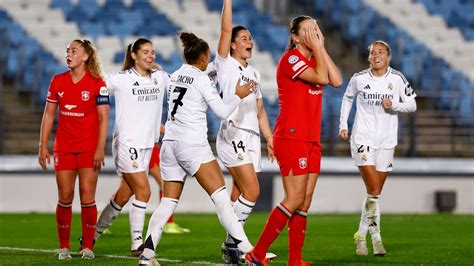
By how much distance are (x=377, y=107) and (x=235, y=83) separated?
207 cm

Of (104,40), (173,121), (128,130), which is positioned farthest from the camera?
(104,40)

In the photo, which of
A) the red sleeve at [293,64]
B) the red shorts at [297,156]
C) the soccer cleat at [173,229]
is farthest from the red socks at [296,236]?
the soccer cleat at [173,229]

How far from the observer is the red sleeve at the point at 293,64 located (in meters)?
8.28

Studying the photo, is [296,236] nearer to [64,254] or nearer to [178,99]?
[178,99]

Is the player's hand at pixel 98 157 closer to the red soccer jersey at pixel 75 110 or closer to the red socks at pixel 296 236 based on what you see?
the red soccer jersey at pixel 75 110

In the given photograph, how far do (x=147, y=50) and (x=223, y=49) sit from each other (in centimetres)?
136

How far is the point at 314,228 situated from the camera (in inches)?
577

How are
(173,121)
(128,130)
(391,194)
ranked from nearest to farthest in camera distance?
(173,121) → (128,130) → (391,194)

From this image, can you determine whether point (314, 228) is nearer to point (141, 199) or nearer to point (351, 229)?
point (351, 229)

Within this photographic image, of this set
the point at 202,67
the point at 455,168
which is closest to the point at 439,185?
the point at 455,168

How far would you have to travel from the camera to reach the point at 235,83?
9.23 m

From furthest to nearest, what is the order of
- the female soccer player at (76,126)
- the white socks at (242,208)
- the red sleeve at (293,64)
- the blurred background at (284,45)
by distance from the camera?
the blurred background at (284,45) < the female soccer player at (76,126) < the white socks at (242,208) < the red sleeve at (293,64)

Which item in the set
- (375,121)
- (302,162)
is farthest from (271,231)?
(375,121)

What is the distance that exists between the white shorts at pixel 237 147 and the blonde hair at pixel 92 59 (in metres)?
1.36
